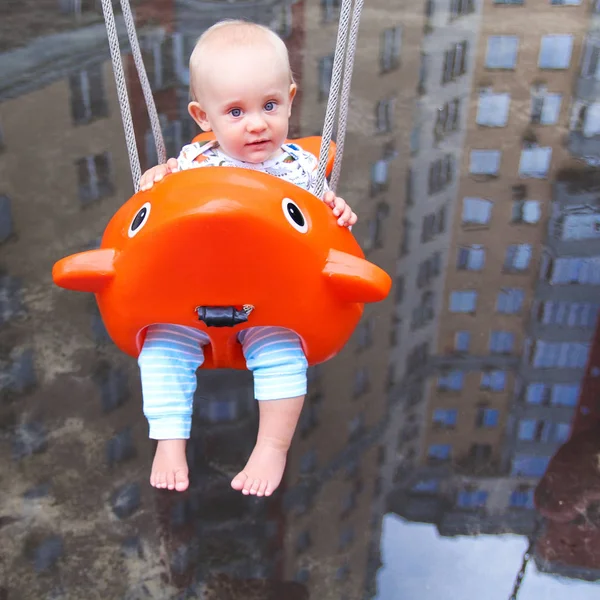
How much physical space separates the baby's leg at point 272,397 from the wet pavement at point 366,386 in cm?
10

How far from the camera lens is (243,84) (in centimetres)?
117

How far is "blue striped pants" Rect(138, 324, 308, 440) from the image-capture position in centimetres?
119

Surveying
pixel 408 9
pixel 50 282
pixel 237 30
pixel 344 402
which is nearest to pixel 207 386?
pixel 344 402

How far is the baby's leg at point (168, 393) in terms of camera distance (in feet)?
3.89

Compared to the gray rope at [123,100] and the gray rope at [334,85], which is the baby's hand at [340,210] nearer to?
the gray rope at [334,85]

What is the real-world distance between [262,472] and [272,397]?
0.37 ft

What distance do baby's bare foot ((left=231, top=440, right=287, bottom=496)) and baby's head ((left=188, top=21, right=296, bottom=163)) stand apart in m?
0.48

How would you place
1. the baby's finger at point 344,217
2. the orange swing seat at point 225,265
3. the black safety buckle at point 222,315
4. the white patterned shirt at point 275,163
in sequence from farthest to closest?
the white patterned shirt at point 275,163, the baby's finger at point 344,217, the black safety buckle at point 222,315, the orange swing seat at point 225,265

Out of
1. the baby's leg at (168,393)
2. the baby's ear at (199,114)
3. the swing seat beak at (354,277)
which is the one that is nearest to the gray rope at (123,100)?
the baby's ear at (199,114)

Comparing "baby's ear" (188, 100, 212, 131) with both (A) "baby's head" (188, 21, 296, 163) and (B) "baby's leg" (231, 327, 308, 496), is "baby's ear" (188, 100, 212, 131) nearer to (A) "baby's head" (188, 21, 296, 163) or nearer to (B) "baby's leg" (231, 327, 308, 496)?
(A) "baby's head" (188, 21, 296, 163)

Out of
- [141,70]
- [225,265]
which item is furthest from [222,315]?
[141,70]

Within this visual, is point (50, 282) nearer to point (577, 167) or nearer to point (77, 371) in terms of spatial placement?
point (77, 371)

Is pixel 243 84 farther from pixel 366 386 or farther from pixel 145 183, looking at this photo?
pixel 366 386

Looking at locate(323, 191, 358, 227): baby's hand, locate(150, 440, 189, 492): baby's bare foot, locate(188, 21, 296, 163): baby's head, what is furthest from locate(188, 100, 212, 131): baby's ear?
locate(150, 440, 189, 492): baby's bare foot
